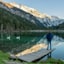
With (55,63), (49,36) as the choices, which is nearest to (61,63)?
(55,63)

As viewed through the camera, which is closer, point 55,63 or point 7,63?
point 7,63

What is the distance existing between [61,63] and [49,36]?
85.0 feet

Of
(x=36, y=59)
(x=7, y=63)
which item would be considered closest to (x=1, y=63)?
(x=7, y=63)

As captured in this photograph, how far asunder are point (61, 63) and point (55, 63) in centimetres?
59

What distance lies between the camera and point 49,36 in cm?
4462

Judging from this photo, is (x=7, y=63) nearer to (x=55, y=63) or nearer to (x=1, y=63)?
(x=1, y=63)

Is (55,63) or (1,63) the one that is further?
(55,63)

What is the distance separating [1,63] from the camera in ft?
55.4

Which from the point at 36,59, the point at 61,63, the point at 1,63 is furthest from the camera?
the point at 36,59

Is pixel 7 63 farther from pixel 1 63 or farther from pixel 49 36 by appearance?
pixel 49 36

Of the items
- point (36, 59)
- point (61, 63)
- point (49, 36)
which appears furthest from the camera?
point (49, 36)

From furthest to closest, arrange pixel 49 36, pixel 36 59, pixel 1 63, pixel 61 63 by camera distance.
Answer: pixel 49 36, pixel 36 59, pixel 61 63, pixel 1 63

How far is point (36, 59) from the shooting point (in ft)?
78.5

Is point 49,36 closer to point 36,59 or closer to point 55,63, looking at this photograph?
point 36,59
